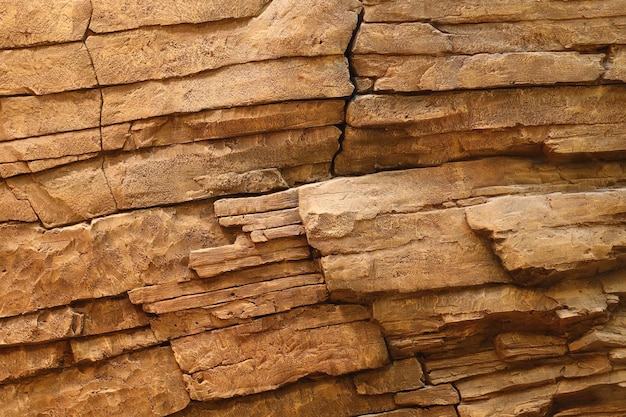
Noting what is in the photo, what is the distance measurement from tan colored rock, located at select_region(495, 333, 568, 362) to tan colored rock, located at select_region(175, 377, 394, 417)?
75 centimetres

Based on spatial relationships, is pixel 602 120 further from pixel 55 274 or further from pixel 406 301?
pixel 55 274

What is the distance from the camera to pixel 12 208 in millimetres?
3629

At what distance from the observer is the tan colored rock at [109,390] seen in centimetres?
364

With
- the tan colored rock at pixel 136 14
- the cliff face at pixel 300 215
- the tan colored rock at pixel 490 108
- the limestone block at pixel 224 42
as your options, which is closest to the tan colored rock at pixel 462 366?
the cliff face at pixel 300 215

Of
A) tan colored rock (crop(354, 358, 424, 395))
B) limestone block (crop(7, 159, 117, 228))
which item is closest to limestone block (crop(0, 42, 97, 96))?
limestone block (crop(7, 159, 117, 228))

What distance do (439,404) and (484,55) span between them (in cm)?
209

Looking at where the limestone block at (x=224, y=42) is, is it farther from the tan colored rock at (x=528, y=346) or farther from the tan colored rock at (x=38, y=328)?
the tan colored rock at (x=528, y=346)

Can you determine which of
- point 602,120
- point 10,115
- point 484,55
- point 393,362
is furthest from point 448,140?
point 10,115

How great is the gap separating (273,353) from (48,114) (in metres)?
1.89

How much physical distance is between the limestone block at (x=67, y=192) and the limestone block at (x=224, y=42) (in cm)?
55

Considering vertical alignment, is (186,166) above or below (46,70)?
below

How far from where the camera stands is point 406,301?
3701mm

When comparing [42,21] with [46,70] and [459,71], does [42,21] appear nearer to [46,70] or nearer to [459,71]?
[46,70]

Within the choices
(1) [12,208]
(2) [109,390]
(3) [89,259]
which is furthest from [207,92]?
(2) [109,390]
